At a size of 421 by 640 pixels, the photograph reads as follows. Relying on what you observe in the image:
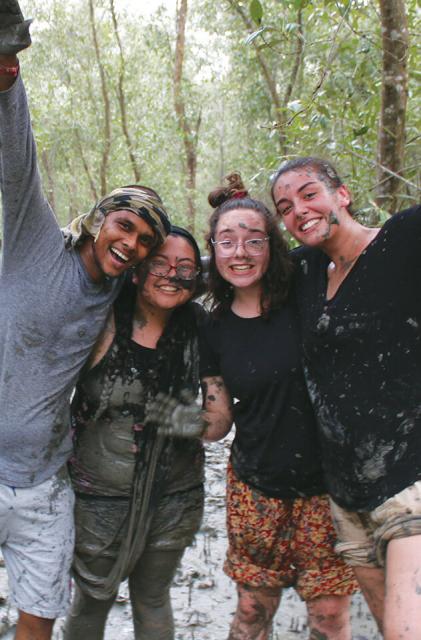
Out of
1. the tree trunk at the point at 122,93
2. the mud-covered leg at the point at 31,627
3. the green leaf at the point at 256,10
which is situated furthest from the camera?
the tree trunk at the point at 122,93

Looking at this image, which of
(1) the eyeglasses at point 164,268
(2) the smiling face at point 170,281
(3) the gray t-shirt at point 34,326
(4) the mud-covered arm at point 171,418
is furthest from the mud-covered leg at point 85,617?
(1) the eyeglasses at point 164,268

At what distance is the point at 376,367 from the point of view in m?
2.03

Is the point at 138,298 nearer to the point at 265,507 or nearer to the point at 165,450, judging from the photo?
the point at 165,450

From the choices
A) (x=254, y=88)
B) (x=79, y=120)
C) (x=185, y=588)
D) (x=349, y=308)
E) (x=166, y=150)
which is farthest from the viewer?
(x=166, y=150)

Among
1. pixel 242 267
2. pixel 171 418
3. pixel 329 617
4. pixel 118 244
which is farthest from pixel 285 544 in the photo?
pixel 118 244

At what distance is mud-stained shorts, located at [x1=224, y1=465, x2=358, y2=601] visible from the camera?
2.42m

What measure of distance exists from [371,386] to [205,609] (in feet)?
6.74

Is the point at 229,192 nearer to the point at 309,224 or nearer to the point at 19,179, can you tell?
the point at 309,224

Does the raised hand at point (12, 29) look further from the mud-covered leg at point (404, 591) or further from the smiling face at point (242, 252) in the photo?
the mud-covered leg at point (404, 591)

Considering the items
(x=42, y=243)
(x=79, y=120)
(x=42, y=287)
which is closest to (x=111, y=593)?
(x=42, y=287)

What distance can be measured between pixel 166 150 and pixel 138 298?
46.7 feet

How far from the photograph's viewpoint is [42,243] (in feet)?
6.98

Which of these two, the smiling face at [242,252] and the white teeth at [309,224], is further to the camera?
the smiling face at [242,252]

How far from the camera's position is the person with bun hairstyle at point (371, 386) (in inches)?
75.9
